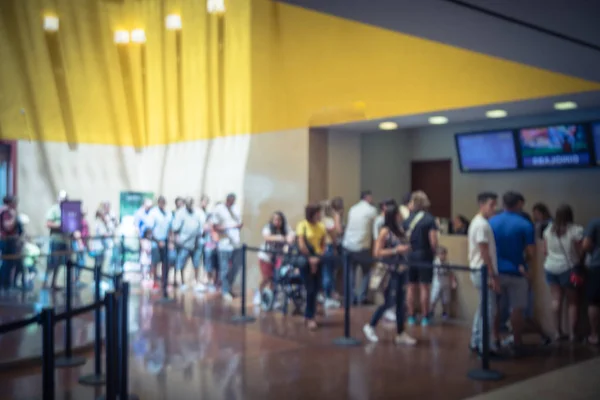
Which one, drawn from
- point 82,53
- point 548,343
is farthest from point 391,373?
point 82,53

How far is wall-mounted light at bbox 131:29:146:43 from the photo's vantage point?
16250mm

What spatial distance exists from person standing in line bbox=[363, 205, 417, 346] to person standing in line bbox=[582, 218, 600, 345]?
2.14 meters

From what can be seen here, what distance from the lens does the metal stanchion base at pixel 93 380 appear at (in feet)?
20.2

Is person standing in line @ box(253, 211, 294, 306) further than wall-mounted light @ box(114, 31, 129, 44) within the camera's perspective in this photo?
No

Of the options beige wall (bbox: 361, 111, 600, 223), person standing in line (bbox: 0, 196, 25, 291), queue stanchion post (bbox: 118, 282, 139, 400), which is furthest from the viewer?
person standing in line (bbox: 0, 196, 25, 291)

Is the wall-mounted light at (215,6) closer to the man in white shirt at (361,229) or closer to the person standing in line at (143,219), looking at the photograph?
the person standing in line at (143,219)

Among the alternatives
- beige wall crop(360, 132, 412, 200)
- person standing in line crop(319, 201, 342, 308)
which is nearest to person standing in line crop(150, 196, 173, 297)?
person standing in line crop(319, 201, 342, 308)

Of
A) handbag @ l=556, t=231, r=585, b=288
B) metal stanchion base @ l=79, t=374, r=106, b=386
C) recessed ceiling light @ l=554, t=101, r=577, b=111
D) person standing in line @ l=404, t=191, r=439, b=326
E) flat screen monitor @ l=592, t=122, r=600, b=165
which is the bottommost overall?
metal stanchion base @ l=79, t=374, r=106, b=386

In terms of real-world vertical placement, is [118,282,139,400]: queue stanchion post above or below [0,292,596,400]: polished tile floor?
above

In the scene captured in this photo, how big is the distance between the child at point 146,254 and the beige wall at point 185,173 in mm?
1773

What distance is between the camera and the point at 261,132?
13.0 m

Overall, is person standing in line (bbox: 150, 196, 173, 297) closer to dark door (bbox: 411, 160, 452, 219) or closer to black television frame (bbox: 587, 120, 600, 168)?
dark door (bbox: 411, 160, 452, 219)

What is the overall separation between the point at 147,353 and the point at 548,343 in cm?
487

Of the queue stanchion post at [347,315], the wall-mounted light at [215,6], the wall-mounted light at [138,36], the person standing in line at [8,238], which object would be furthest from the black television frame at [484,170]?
the wall-mounted light at [138,36]
